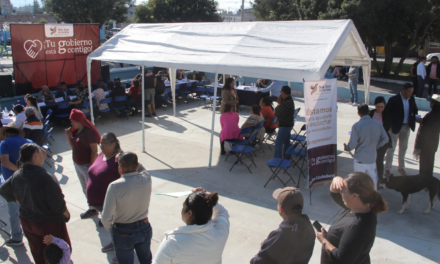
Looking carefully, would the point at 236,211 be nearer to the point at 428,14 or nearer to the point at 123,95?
the point at 123,95

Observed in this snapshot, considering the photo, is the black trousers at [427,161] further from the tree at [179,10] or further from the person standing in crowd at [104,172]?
the tree at [179,10]

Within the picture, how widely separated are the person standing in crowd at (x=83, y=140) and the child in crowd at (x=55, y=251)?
1.92 metres

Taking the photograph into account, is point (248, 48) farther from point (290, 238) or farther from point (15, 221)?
point (290, 238)

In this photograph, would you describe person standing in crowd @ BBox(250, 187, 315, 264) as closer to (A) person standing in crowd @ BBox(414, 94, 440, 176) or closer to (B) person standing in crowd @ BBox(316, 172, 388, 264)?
(B) person standing in crowd @ BBox(316, 172, 388, 264)

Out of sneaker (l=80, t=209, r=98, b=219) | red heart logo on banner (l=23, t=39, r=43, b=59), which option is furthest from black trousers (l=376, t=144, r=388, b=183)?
red heart logo on banner (l=23, t=39, r=43, b=59)

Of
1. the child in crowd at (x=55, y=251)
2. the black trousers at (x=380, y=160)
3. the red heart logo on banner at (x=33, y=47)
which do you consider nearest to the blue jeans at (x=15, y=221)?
the child in crowd at (x=55, y=251)

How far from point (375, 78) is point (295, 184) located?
1690cm

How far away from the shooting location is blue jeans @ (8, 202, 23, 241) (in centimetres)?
473

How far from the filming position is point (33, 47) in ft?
42.0

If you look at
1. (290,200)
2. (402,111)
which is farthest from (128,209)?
(402,111)

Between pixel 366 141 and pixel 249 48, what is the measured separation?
307 cm

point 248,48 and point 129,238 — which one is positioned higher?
point 248,48

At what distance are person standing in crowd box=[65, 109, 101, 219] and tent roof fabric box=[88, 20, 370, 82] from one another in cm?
277

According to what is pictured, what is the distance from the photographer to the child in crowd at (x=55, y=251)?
326cm
